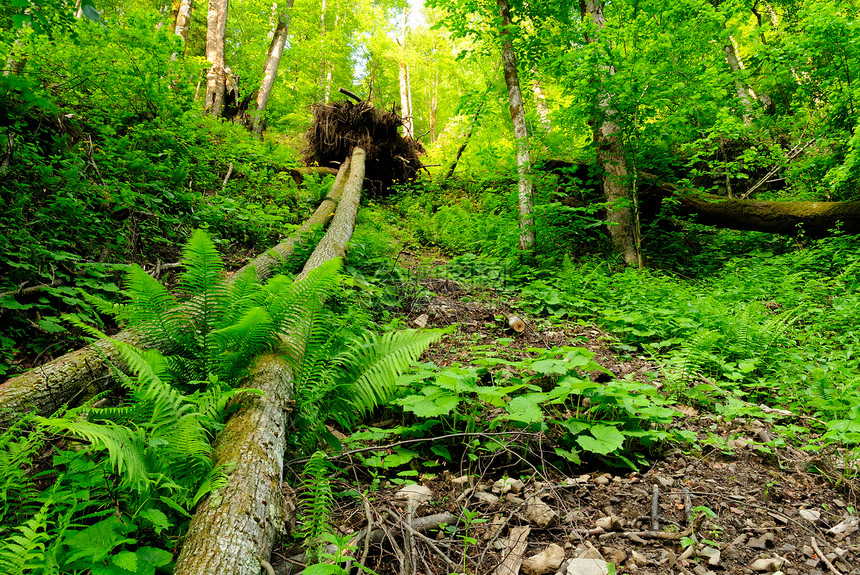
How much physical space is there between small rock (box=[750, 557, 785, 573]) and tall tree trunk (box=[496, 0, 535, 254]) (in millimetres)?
5593

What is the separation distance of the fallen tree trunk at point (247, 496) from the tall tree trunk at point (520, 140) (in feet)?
18.2

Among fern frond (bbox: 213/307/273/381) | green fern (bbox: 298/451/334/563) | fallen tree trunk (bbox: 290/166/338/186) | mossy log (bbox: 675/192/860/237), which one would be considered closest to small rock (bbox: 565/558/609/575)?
green fern (bbox: 298/451/334/563)

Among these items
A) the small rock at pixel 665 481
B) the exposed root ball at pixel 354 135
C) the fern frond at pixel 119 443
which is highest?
the exposed root ball at pixel 354 135

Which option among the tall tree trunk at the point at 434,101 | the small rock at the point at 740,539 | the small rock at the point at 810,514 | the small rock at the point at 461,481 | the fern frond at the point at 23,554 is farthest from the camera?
the tall tree trunk at the point at 434,101

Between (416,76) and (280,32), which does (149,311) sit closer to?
(280,32)

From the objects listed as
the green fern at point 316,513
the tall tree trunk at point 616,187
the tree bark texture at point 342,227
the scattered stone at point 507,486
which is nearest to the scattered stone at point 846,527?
the scattered stone at point 507,486

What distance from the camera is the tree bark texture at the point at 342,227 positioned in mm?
4589

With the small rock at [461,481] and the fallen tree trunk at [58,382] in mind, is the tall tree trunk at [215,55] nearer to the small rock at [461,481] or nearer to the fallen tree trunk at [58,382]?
the fallen tree trunk at [58,382]

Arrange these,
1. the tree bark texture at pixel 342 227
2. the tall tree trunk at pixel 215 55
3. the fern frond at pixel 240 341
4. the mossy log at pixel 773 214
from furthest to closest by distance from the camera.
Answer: the tall tree trunk at pixel 215 55 < the mossy log at pixel 773 214 < the tree bark texture at pixel 342 227 < the fern frond at pixel 240 341

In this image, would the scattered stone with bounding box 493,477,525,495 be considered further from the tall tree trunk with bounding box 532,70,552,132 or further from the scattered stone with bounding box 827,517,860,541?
the tall tree trunk with bounding box 532,70,552,132

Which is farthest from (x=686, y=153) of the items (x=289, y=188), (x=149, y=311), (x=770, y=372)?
(x=149, y=311)

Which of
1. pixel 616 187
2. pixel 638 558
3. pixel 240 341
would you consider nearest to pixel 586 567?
pixel 638 558

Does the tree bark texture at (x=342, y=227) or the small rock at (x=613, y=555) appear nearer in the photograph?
the small rock at (x=613, y=555)

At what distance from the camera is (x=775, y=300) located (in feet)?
17.1
